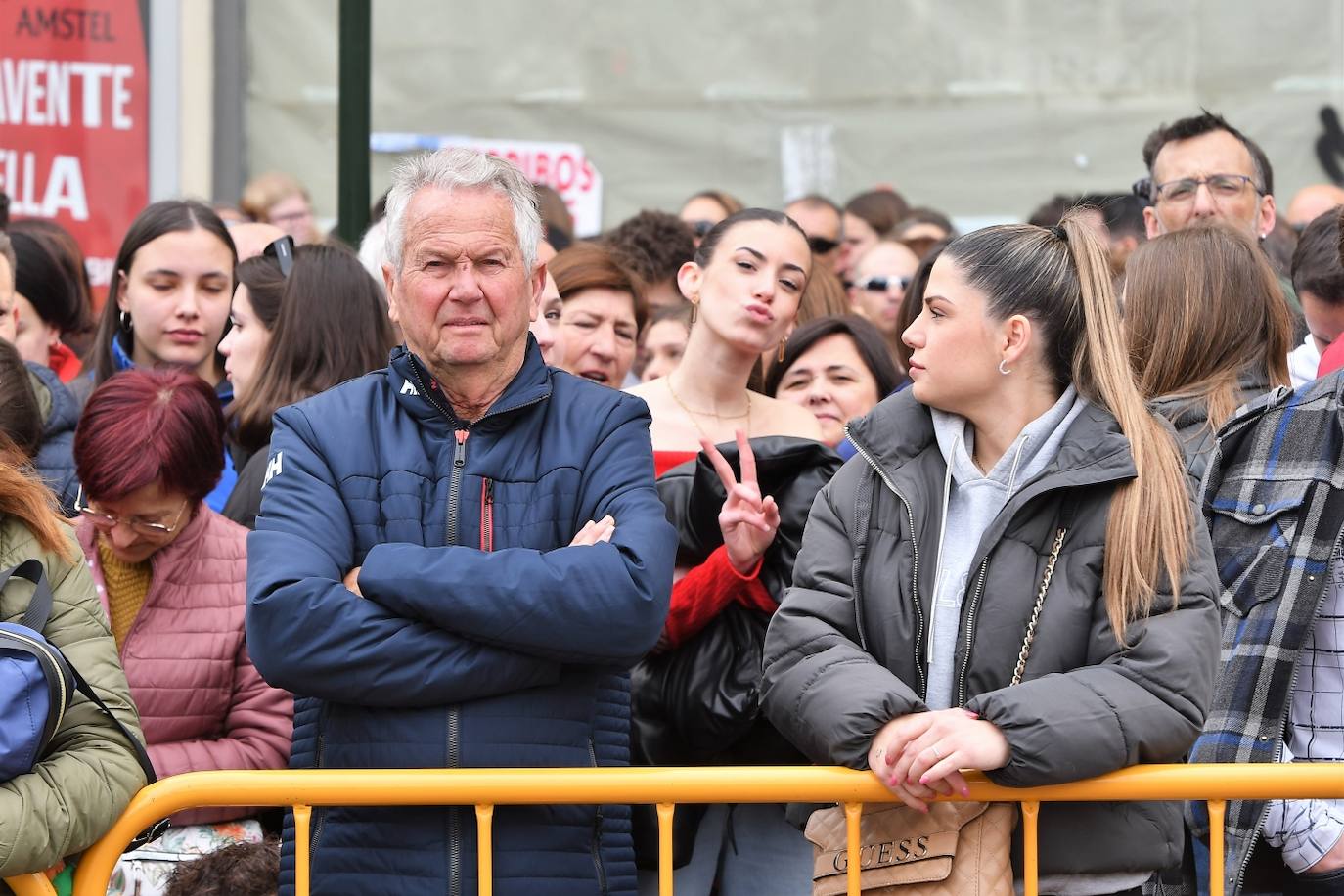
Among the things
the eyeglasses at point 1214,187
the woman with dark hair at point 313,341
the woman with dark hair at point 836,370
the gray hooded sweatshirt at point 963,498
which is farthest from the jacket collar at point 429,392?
the eyeglasses at point 1214,187

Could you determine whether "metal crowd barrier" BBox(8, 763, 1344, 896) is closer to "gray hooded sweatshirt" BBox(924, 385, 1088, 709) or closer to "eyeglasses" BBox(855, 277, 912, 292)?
"gray hooded sweatshirt" BBox(924, 385, 1088, 709)

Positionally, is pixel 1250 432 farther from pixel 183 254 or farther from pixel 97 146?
pixel 97 146

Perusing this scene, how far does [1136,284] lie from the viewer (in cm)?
430

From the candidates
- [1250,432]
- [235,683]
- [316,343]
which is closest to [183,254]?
[316,343]

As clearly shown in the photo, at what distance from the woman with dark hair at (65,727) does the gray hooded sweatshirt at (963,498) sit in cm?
148

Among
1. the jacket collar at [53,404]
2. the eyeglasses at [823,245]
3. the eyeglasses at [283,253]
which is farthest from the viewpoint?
the eyeglasses at [823,245]

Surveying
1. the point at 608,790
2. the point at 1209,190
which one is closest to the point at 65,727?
the point at 608,790

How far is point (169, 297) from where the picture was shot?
5.38m

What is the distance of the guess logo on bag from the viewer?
312cm

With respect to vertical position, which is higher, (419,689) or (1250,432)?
(1250,432)

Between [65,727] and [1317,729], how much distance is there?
2.54m

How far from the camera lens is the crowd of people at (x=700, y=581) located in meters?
3.03

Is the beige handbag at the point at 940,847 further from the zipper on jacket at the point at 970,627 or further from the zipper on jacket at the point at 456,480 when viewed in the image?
the zipper on jacket at the point at 456,480

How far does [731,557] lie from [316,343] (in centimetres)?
144
